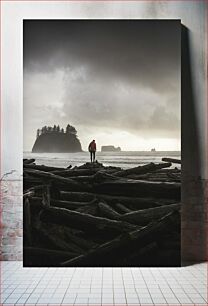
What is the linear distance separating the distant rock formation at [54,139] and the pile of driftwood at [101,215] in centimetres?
13

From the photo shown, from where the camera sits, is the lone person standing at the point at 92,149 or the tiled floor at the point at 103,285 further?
the lone person standing at the point at 92,149

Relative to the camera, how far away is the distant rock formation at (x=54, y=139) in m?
3.19

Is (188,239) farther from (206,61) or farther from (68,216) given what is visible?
(206,61)

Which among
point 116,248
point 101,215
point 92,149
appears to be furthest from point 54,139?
A: point 116,248

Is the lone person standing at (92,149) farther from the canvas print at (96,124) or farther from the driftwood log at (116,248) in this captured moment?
the driftwood log at (116,248)

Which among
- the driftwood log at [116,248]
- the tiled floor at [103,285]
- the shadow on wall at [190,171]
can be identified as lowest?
the tiled floor at [103,285]

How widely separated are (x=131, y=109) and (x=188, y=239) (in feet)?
3.63

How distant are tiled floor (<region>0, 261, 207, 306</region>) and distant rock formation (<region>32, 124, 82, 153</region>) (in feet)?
2.95

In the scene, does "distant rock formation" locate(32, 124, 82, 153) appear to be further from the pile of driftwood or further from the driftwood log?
the driftwood log

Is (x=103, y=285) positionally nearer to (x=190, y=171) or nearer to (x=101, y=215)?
(x=101, y=215)

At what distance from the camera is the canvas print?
3.15m

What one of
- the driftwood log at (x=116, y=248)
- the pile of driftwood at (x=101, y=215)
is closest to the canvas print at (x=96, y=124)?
the pile of driftwood at (x=101, y=215)

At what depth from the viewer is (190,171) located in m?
3.24

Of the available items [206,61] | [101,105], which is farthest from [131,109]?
[206,61]
